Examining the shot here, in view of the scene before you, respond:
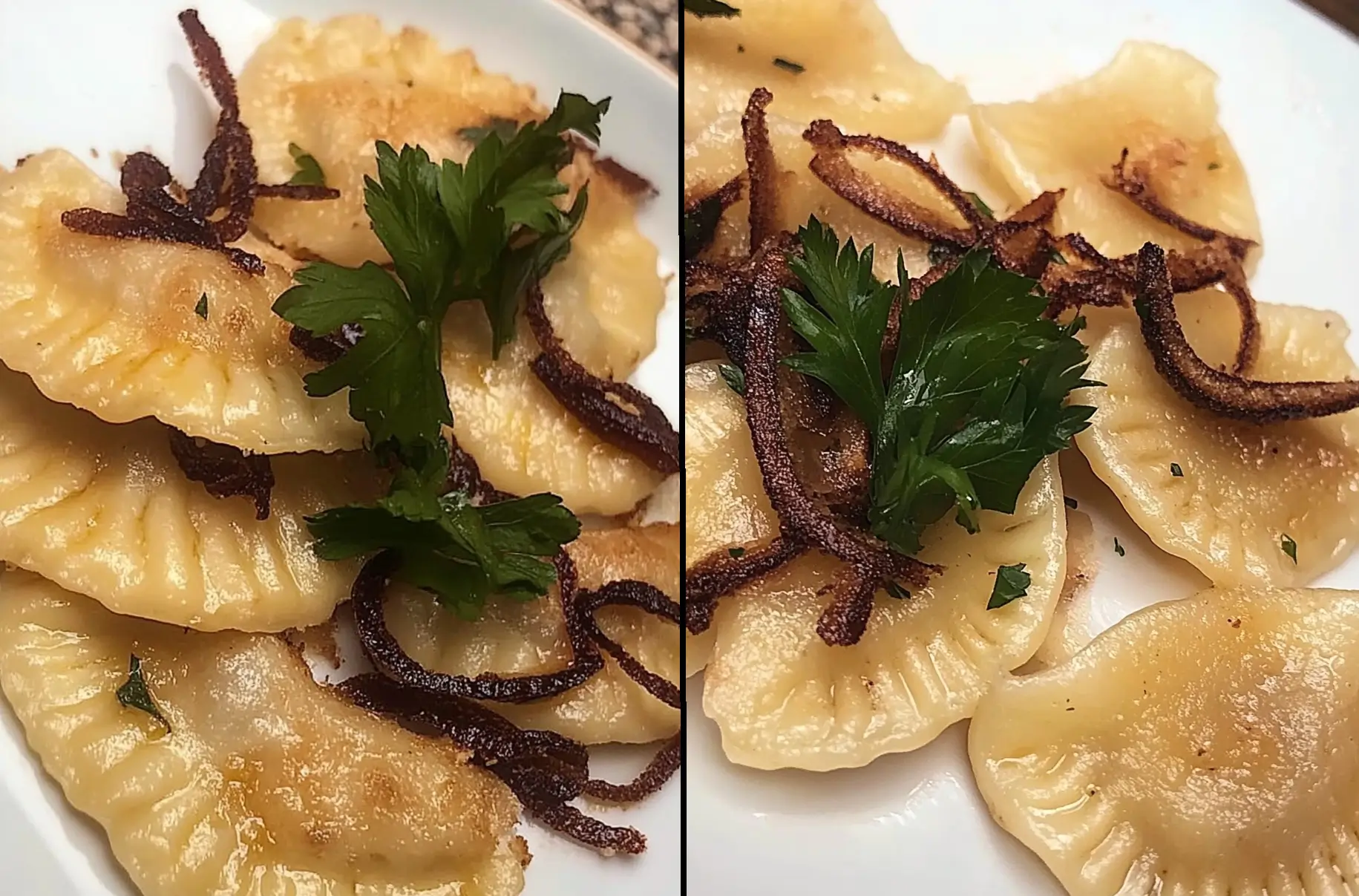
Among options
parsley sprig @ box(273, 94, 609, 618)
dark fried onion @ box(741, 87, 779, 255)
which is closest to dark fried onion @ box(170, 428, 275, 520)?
parsley sprig @ box(273, 94, 609, 618)

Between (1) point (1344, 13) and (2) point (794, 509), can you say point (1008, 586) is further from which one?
(1) point (1344, 13)

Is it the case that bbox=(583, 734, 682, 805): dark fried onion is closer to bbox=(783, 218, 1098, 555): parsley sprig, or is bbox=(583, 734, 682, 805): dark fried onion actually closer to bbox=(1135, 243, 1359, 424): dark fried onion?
bbox=(783, 218, 1098, 555): parsley sprig

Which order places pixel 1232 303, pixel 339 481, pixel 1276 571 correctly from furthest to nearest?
pixel 1232 303 → pixel 1276 571 → pixel 339 481

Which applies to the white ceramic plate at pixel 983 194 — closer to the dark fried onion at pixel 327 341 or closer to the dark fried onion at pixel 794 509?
the dark fried onion at pixel 794 509

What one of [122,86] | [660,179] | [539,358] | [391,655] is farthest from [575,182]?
[391,655]

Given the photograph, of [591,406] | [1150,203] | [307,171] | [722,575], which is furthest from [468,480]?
[1150,203]

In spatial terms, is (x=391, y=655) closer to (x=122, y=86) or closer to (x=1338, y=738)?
(x=122, y=86)
